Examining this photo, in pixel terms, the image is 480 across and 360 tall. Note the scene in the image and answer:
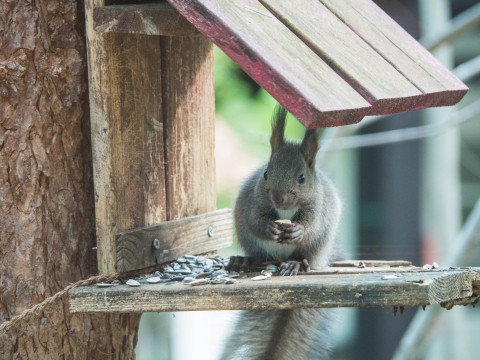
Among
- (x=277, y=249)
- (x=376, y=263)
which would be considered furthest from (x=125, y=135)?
(x=376, y=263)

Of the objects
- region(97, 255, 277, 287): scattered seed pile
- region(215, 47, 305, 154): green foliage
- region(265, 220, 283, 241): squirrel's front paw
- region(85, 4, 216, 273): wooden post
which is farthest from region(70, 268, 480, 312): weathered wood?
region(215, 47, 305, 154): green foliage

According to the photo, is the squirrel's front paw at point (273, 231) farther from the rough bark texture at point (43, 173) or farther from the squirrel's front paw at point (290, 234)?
the rough bark texture at point (43, 173)

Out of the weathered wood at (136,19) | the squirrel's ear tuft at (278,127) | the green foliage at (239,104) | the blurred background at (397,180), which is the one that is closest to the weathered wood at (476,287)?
the squirrel's ear tuft at (278,127)

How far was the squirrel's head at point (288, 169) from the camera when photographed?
9.34 ft

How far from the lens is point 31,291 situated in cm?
242

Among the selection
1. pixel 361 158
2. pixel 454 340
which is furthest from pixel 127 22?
pixel 361 158

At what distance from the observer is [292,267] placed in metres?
2.53

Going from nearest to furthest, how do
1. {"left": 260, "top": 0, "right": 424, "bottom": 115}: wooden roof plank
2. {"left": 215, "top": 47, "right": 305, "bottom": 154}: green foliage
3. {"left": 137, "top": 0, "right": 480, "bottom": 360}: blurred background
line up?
{"left": 260, "top": 0, "right": 424, "bottom": 115}: wooden roof plank
{"left": 137, "top": 0, "right": 480, "bottom": 360}: blurred background
{"left": 215, "top": 47, "right": 305, "bottom": 154}: green foliage

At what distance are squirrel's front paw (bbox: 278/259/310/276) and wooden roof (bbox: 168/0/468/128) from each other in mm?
531

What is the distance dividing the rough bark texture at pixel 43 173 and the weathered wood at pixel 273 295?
0.84ft

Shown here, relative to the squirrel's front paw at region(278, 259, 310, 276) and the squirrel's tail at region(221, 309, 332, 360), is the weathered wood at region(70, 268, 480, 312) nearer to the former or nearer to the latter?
the squirrel's front paw at region(278, 259, 310, 276)

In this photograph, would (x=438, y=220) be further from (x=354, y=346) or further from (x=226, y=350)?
(x=226, y=350)

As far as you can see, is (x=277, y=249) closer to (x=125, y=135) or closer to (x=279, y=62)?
(x=125, y=135)

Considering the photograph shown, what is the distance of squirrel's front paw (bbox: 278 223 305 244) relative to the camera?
2.73 metres
